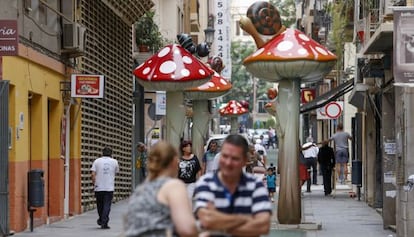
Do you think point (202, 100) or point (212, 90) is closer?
point (212, 90)

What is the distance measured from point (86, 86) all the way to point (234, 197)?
1611cm

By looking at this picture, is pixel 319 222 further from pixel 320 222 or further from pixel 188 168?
pixel 188 168

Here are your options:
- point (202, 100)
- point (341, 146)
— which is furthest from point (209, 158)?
point (341, 146)

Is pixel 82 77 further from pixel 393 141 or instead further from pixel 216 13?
pixel 216 13

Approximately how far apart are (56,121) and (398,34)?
10942mm

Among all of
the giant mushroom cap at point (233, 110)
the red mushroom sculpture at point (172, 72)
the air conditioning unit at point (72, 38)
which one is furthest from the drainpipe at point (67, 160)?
the giant mushroom cap at point (233, 110)

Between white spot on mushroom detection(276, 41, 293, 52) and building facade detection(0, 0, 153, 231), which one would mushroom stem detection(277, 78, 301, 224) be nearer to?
white spot on mushroom detection(276, 41, 293, 52)

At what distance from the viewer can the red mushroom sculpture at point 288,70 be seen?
19281mm

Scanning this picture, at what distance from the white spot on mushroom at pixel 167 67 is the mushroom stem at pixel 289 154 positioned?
2175 mm

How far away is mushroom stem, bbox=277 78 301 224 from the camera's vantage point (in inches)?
780

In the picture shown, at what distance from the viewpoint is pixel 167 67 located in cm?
2102

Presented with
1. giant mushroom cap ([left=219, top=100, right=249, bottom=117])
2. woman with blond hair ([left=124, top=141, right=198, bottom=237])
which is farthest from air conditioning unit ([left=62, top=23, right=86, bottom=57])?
giant mushroom cap ([left=219, top=100, right=249, bottom=117])

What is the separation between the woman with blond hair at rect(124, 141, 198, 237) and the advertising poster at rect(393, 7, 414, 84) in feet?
22.4

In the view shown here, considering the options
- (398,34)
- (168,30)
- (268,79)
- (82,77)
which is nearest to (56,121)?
(82,77)
